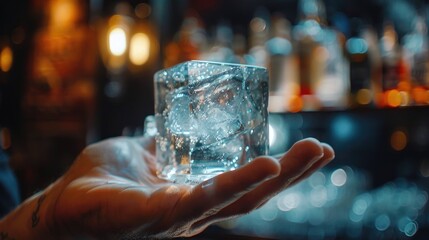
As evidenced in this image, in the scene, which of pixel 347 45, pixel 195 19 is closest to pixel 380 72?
pixel 347 45

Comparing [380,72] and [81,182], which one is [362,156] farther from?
[81,182]

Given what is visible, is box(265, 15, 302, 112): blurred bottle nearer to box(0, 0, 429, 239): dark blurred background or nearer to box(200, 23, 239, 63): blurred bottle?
box(0, 0, 429, 239): dark blurred background

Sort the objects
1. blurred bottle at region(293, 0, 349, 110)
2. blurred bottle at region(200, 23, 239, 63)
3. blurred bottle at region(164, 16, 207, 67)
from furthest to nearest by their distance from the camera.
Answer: blurred bottle at region(164, 16, 207, 67), blurred bottle at region(200, 23, 239, 63), blurred bottle at region(293, 0, 349, 110)

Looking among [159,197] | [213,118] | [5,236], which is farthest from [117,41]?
[159,197]

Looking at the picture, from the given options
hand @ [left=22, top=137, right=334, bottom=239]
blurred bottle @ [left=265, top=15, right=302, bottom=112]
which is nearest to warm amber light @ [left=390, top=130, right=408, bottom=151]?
blurred bottle @ [left=265, top=15, right=302, bottom=112]

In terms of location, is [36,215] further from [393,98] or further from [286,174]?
[393,98]

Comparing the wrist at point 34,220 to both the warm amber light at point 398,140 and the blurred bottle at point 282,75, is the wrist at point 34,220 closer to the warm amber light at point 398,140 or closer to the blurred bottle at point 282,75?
the blurred bottle at point 282,75

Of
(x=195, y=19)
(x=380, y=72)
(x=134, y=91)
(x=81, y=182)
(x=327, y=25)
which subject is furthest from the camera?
(x=134, y=91)
